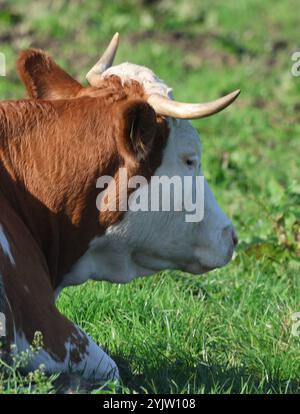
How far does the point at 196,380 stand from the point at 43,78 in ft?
4.34

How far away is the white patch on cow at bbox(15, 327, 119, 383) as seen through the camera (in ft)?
12.8

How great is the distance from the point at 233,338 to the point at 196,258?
57 centimetres

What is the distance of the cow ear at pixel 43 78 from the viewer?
4703 mm

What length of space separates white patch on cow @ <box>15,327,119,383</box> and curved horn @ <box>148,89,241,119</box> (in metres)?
0.87

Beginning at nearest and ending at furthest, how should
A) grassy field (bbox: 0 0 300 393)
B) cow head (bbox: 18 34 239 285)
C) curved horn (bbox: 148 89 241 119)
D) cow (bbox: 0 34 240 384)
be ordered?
cow (bbox: 0 34 240 384) → curved horn (bbox: 148 89 241 119) → cow head (bbox: 18 34 239 285) → grassy field (bbox: 0 0 300 393)

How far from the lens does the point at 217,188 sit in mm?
8578

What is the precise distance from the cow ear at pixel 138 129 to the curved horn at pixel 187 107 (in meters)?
0.09

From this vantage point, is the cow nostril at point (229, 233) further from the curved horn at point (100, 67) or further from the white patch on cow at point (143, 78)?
the curved horn at point (100, 67)

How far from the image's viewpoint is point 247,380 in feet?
15.0

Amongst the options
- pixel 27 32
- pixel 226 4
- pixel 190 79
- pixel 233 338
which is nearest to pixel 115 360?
pixel 233 338

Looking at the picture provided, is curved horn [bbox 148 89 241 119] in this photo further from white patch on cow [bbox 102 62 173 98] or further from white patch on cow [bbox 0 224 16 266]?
white patch on cow [bbox 0 224 16 266]

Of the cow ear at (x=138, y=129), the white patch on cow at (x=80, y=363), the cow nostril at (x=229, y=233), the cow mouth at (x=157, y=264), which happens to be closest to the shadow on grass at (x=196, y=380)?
the white patch on cow at (x=80, y=363)

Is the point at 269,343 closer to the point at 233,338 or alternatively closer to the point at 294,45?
the point at 233,338

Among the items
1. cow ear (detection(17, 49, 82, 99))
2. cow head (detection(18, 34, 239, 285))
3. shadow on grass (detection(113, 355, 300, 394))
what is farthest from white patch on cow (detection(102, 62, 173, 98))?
shadow on grass (detection(113, 355, 300, 394))
